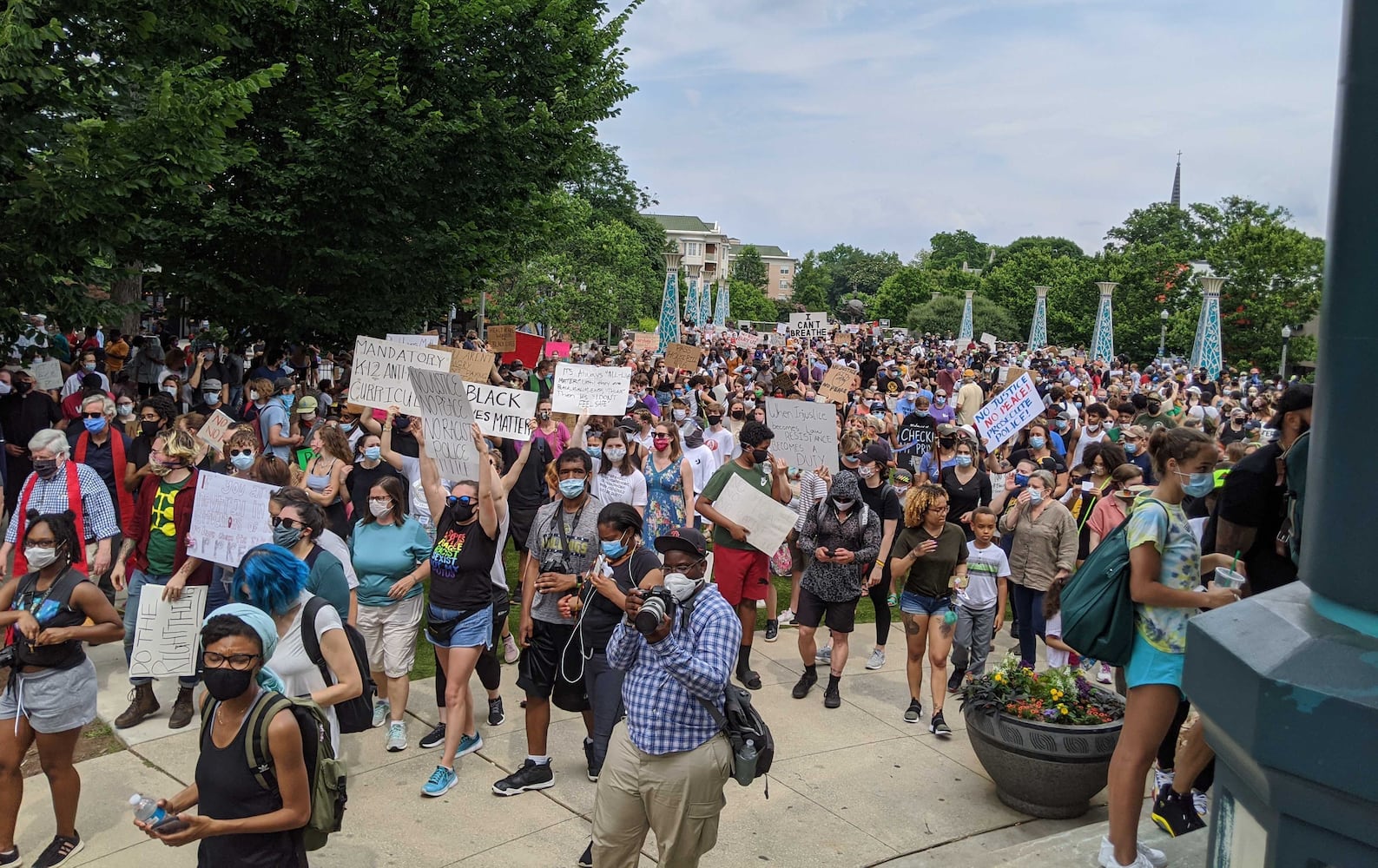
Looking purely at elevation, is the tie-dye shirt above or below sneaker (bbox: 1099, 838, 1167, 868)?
above

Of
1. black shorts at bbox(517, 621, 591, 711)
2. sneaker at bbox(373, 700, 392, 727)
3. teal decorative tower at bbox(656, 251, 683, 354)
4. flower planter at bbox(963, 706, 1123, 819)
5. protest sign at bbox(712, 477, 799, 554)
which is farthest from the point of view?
teal decorative tower at bbox(656, 251, 683, 354)

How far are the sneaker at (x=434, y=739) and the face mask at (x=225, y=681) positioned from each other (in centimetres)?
368

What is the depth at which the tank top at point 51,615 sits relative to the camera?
17.3 ft

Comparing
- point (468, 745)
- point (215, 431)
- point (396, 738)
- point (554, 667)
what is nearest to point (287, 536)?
point (554, 667)

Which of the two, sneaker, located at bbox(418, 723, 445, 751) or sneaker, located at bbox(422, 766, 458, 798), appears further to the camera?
sneaker, located at bbox(418, 723, 445, 751)

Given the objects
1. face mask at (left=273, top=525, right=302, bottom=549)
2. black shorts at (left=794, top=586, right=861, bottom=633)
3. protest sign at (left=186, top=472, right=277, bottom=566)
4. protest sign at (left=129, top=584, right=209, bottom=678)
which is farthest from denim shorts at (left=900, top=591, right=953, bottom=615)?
protest sign at (left=129, top=584, right=209, bottom=678)

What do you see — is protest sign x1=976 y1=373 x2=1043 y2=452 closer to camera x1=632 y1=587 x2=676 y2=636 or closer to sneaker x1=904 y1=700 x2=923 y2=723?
sneaker x1=904 y1=700 x2=923 y2=723

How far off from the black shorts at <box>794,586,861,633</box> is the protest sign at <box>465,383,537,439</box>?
252 cm

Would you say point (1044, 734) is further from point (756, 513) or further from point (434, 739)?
point (434, 739)

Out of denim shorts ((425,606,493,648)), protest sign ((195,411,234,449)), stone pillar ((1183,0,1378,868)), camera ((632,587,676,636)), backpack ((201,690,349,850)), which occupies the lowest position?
denim shorts ((425,606,493,648))

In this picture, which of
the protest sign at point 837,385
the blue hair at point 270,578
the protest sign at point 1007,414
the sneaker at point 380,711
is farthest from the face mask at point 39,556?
the protest sign at point 837,385

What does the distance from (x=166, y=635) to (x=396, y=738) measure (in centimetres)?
160

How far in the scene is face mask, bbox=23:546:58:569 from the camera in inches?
208

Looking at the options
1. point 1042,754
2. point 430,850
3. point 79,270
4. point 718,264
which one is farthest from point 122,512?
point 718,264
